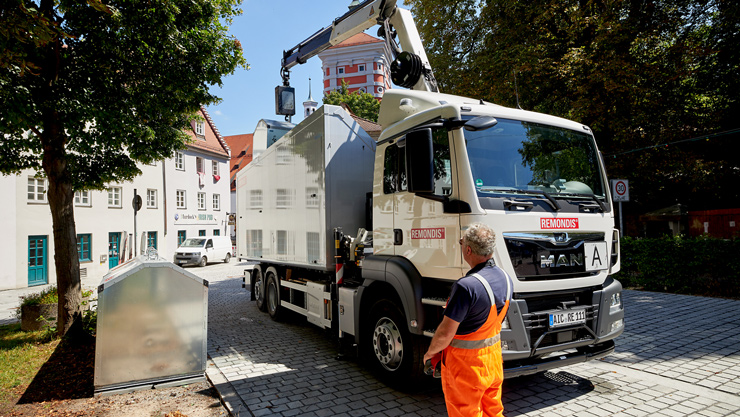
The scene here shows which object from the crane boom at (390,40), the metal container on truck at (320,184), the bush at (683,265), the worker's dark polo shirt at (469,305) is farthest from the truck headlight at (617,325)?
the bush at (683,265)

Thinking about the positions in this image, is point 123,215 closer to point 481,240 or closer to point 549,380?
point 549,380

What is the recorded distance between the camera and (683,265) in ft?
35.2

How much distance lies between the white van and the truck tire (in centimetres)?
2222

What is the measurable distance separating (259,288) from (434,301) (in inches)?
260

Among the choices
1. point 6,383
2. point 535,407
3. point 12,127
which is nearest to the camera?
point 535,407

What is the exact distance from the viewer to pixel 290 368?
18.9ft

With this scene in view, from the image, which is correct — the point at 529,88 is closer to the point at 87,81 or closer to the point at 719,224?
the point at 87,81

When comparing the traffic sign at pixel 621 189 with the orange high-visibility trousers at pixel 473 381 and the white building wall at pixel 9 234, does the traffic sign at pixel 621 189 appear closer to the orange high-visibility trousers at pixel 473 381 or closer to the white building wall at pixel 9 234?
the orange high-visibility trousers at pixel 473 381

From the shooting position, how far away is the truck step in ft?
13.3

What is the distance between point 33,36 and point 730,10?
14.0 meters

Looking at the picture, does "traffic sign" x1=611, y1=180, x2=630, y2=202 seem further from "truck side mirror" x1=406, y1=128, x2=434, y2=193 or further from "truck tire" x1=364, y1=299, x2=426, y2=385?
"truck side mirror" x1=406, y1=128, x2=434, y2=193

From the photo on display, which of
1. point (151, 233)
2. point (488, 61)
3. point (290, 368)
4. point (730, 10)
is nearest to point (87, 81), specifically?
point (290, 368)

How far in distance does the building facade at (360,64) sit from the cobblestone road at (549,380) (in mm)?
55513

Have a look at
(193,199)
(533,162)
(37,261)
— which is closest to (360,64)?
(193,199)
